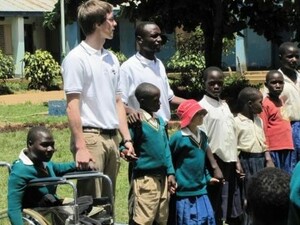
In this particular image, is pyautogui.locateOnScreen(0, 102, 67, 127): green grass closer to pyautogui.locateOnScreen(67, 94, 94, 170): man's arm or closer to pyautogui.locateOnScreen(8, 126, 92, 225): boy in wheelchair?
pyautogui.locateOnScreen(8, 126, 92, 225): boy in wheelchair

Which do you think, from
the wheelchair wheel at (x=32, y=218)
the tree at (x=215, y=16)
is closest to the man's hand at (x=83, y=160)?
the wheelchair wheel at (x=32, y=218)

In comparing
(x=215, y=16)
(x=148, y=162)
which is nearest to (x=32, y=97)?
(x=215, y=16)

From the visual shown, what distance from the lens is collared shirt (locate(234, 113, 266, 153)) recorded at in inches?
237

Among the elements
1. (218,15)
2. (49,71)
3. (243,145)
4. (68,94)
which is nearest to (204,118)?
(243,145)

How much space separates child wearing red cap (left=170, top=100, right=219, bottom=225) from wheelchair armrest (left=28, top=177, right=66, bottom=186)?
3.99 ft

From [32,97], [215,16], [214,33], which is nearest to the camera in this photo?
[215,16]

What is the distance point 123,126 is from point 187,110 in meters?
0.61

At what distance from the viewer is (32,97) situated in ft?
68.2

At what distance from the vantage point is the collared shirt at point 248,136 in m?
6.02

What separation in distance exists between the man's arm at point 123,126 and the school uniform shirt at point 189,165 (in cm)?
59

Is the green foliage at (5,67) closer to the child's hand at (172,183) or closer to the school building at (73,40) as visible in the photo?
the school building at (73,40)

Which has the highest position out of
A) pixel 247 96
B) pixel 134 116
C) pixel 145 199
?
pixel 247 96

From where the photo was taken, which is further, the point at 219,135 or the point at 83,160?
the point at 219,135

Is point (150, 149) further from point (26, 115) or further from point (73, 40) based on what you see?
point (73, 40)
